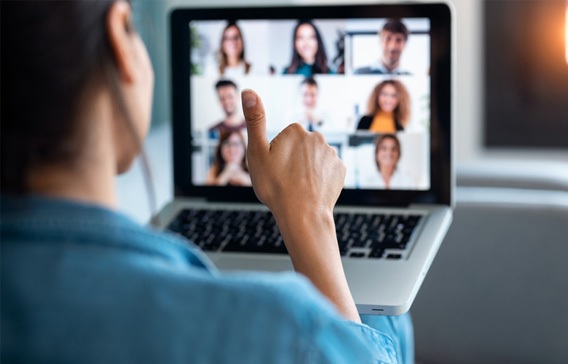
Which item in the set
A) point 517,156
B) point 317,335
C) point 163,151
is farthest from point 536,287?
point 517,156

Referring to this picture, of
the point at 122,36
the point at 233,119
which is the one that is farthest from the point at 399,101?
the point at 122,36

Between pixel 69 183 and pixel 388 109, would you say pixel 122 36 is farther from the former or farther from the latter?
pixel 388 109

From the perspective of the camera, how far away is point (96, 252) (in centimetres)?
57

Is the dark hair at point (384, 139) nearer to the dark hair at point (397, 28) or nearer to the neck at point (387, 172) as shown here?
the neck at point (387, 172)

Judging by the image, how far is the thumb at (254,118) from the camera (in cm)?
88

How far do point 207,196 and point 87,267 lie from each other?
90 centimetres

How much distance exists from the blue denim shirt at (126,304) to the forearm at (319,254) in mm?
224

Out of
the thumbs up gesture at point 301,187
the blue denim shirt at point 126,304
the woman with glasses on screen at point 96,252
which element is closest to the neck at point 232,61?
the thumbs up gesture at point 301,187

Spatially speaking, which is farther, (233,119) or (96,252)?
(233,119)

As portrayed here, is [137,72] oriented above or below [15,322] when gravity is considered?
above

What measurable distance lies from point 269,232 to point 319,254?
481 millimetres

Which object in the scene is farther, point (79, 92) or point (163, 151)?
point (163, 151)

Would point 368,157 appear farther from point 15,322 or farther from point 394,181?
point 15,322

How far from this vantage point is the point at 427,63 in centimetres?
135
